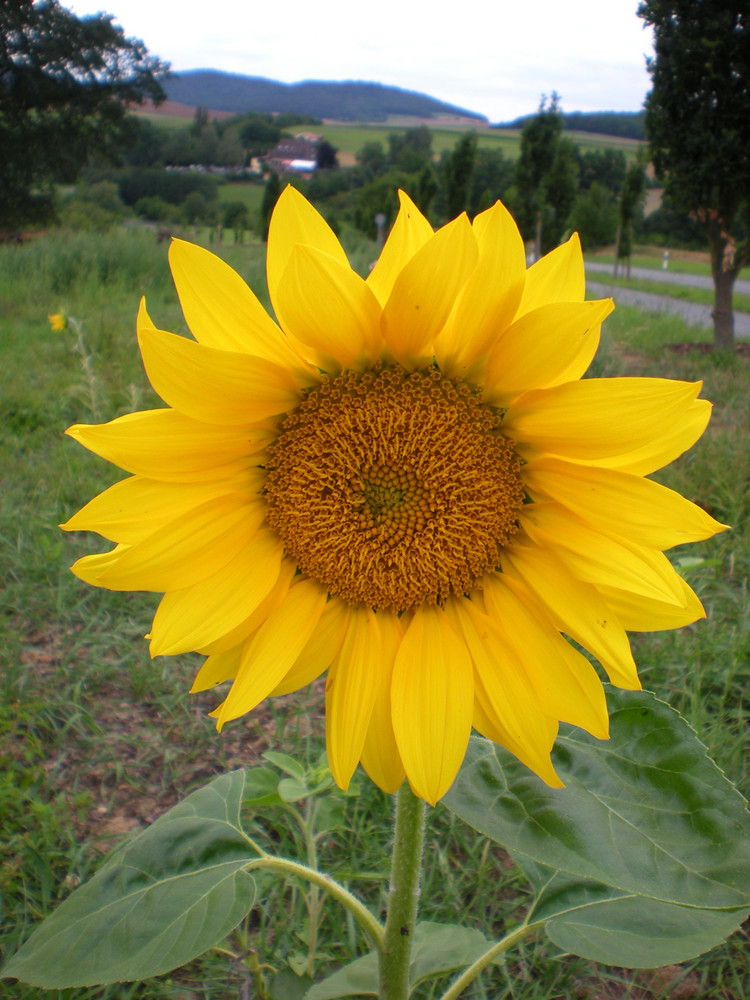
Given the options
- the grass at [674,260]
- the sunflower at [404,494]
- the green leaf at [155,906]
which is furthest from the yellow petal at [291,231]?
the grass at [674,260]

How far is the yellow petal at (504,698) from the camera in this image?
0.91 m

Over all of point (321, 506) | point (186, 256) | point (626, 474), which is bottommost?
point (321, 506)

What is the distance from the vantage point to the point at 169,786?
187 cm

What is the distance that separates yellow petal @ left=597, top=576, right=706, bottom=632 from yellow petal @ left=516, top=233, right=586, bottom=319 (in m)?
0.36

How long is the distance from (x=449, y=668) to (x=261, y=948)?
2.99ft

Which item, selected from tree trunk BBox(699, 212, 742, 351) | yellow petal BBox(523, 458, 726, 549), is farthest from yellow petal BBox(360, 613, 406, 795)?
tree trunk BBox(699, 212, 742, 351)

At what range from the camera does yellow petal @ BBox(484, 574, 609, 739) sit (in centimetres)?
90

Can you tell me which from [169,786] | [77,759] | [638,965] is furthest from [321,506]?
[77,759]

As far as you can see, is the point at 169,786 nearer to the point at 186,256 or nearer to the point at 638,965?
the point at 638,965

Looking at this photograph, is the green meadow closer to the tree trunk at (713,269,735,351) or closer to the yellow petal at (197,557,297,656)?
the tree trunk at (713,269,735,351)

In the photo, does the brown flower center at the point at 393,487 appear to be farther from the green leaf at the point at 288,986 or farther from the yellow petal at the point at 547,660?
the green leaf at the point at 288,986

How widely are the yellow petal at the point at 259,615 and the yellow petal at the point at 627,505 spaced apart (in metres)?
0.38

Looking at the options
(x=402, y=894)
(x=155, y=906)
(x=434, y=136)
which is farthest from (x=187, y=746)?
(x=434, y=136)

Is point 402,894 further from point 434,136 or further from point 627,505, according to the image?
point 434,136
